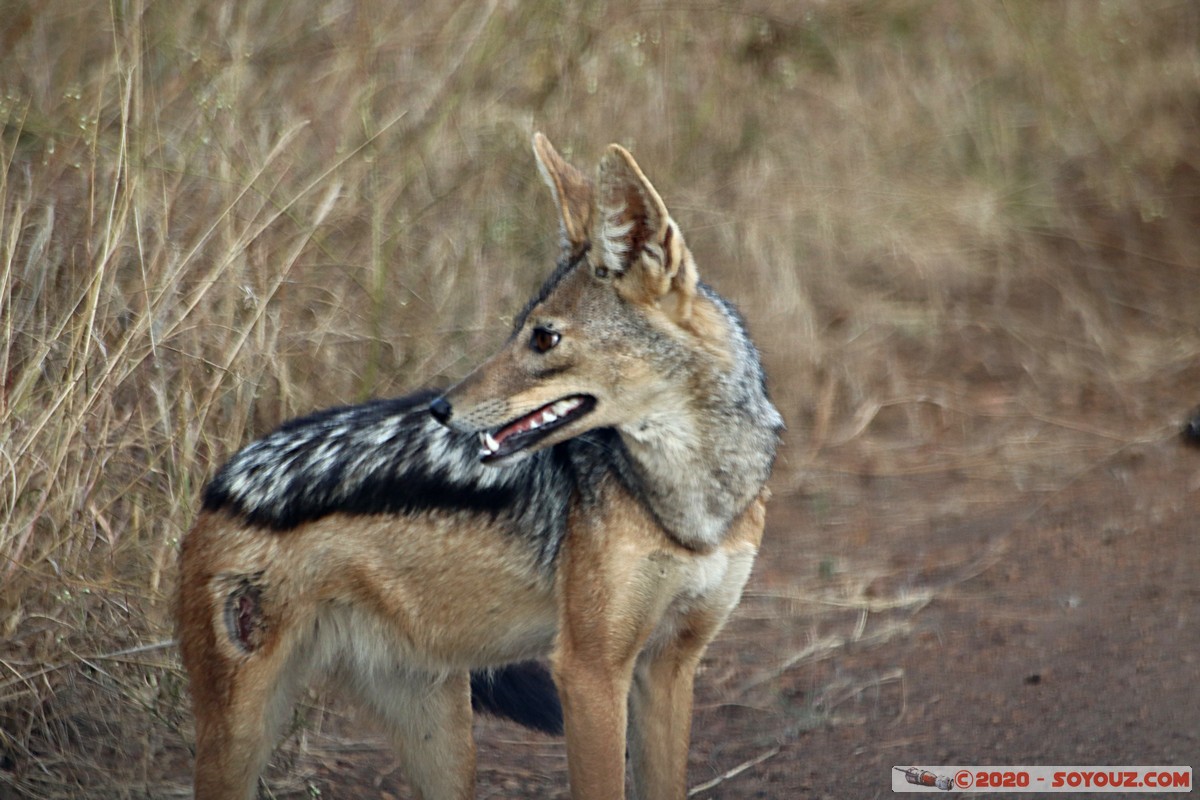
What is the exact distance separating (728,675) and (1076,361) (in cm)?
405

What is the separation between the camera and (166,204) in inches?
211

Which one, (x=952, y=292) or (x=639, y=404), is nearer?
(x=639, y=404)

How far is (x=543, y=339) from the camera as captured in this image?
160 inches

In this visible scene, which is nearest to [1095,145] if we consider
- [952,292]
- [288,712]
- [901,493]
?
[952,292]

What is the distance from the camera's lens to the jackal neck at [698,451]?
4.08 metres

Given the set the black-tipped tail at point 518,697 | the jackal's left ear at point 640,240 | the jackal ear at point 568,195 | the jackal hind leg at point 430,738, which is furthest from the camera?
the black-tipped tail at point 518,697

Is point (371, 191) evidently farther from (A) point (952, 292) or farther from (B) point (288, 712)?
(A) point (952, 292)

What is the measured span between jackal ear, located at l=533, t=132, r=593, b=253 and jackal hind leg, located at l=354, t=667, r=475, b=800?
1460 mm

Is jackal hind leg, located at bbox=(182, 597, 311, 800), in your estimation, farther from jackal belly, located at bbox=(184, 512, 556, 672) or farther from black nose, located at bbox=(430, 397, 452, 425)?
black nose, located at bbox=(430, 397, 452, 425)

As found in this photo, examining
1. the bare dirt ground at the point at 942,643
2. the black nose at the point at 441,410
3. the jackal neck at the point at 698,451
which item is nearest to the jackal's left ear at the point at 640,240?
the jackal neck at the point at 698,451

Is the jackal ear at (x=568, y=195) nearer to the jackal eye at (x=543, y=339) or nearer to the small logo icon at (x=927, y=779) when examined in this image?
the jackal eye at (x=543, y=339)

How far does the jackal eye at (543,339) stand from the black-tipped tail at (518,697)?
1227 mm

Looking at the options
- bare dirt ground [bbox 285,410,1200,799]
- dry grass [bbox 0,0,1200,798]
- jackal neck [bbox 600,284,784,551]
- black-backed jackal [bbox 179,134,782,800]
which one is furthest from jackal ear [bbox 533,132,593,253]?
bare dirt ground [bbox 285,410,1200,799]

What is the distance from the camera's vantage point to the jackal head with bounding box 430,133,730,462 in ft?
13.0
